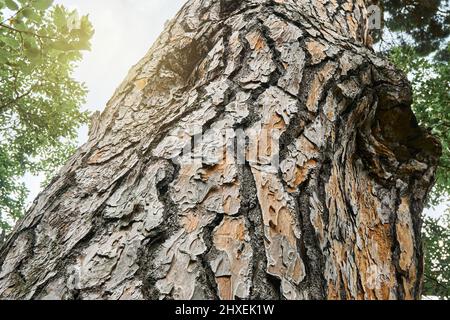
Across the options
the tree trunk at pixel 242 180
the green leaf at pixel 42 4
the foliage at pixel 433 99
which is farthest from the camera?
the foliage at pixel 433 99

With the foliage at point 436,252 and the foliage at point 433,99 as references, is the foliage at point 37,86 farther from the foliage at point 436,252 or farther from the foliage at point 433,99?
the foliage at point 436,252

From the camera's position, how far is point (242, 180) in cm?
117

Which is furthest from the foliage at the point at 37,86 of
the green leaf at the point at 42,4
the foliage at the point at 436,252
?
the foliage at the point at 436,252

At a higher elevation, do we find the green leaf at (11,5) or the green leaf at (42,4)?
the green leaf at (11,5)

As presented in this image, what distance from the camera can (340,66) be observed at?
1638mm

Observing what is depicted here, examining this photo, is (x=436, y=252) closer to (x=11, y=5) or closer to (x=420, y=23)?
(x=420, y=23)

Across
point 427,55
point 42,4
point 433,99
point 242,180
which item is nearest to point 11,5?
point 42,4

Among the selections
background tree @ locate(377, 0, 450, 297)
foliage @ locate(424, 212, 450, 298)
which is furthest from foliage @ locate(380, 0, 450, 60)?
foliage @ locate(424, 212, 450, 298)

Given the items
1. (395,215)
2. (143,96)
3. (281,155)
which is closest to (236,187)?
(281,155)

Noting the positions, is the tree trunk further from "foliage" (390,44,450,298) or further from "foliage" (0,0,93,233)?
"foliage" (390,44,450,298)

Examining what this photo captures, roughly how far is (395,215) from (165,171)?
1.11 metres

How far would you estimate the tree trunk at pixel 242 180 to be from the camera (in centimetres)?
100

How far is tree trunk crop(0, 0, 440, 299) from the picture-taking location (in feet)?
3.30
